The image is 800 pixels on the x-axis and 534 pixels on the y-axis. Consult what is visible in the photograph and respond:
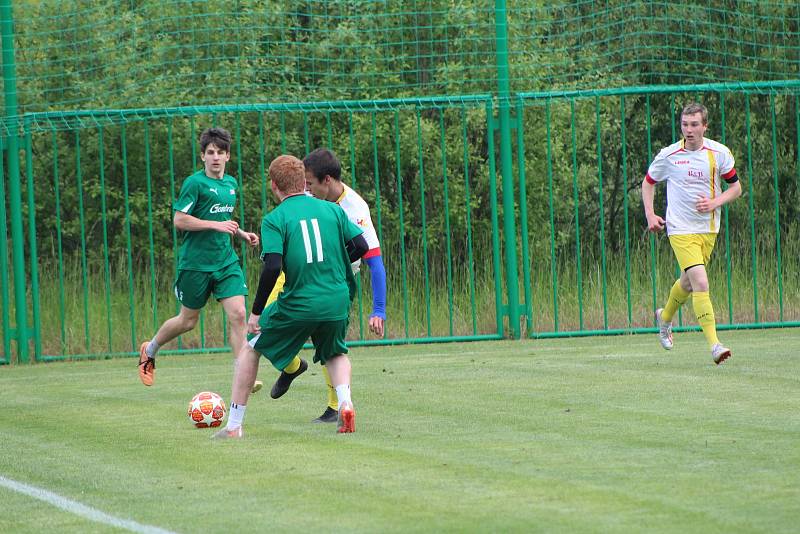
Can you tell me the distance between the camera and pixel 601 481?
5906 millimetres

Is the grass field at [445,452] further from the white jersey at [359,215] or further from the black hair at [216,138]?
the black hair at [216,138]

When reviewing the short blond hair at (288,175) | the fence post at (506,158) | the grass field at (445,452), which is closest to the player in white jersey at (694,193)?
the grass field at (445,452)

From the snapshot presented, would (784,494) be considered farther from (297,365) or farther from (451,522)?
(297,365)

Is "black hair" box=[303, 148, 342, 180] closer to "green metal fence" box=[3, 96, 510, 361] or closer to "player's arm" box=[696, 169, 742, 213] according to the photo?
"player's arm" box=[696, 169, 742, 213]

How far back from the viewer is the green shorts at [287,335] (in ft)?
25.1

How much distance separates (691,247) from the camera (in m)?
10.9

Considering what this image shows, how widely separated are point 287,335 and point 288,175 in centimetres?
89

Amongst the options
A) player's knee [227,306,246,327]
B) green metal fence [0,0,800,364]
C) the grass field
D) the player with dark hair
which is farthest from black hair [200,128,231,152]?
green metal fence [0,0,800,364]

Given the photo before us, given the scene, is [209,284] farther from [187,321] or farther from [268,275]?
[268,275]

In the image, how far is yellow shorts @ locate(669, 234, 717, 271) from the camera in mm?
10891

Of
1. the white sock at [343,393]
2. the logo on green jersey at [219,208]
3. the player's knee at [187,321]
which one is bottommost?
the white sock at [343,393]

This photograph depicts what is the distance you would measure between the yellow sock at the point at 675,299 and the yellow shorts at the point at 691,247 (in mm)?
339

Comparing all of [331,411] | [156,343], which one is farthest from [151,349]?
[331,411]

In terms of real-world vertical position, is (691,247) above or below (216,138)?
below
